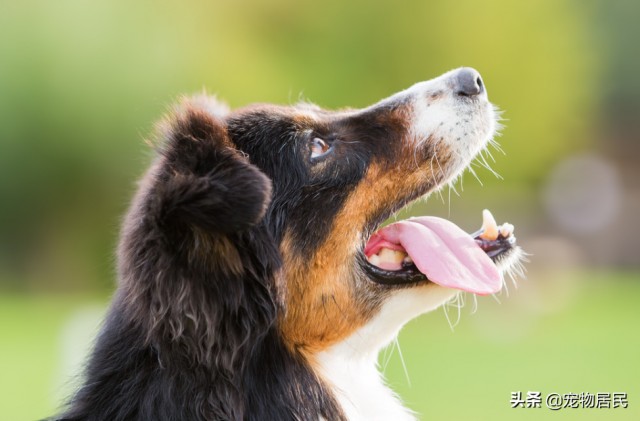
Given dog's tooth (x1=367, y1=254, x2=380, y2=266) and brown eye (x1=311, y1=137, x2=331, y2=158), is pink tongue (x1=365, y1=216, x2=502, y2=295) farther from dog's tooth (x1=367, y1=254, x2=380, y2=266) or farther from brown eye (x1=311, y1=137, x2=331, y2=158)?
brown eye (x1=311, y1=137, x2=331, y2=158)

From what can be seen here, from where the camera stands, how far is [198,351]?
372 cm

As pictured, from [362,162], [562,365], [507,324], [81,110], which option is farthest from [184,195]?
[81,110]

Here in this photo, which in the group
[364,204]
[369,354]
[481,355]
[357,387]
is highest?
[364,204]

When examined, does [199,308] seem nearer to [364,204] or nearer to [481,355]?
[364,204]

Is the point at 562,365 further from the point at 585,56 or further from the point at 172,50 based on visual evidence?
the point at 585,56

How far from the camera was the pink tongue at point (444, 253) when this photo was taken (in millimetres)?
4297

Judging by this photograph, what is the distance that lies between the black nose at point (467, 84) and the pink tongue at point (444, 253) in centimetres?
67

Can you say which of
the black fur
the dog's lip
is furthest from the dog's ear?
the dog's lip

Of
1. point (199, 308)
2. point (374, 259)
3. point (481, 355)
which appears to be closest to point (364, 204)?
point (374, 259)

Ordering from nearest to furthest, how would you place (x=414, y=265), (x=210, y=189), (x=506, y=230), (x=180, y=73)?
(x=210, y=189) < (x=414, y=265) < (x=506, y=230) < (x=180, y=73)

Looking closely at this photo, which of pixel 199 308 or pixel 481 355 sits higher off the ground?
pixel 199 308

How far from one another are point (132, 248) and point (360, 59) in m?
23.9

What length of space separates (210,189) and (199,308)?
0.52 metres

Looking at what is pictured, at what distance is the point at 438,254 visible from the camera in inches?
172
